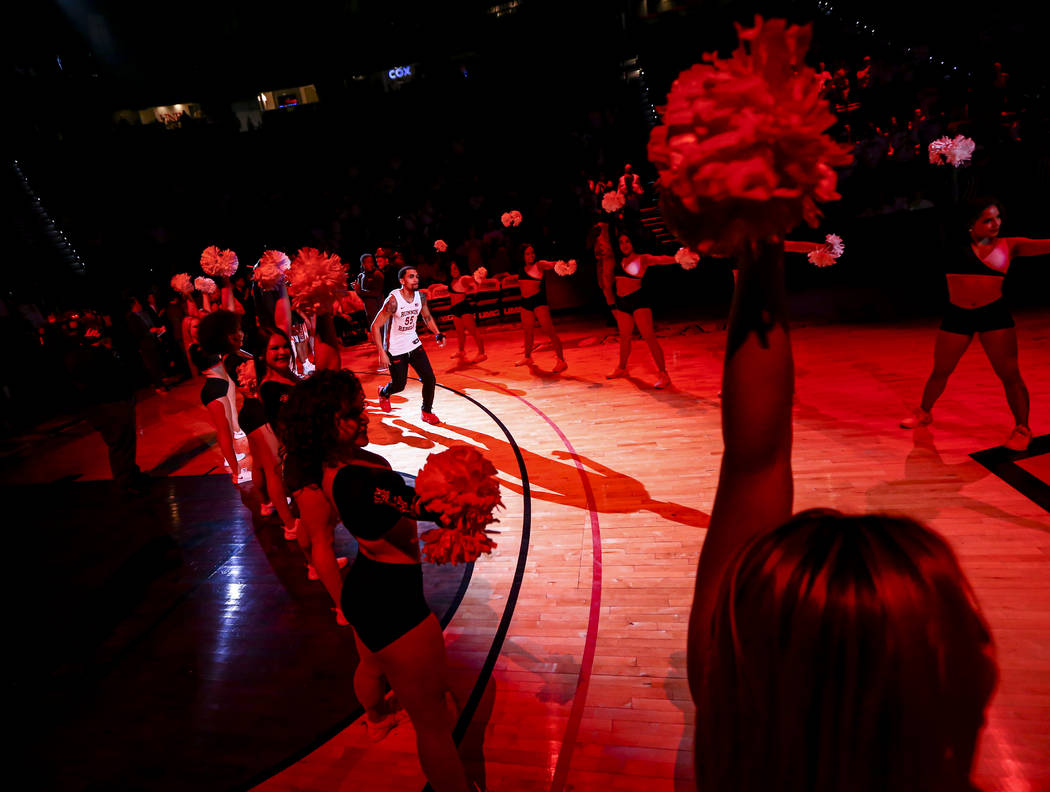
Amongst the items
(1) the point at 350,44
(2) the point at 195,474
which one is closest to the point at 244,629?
(2) the point at 195,474

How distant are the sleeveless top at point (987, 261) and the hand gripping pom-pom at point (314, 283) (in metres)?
5.04

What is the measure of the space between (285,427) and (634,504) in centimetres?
312

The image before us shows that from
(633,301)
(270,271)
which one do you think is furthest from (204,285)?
(633,301)

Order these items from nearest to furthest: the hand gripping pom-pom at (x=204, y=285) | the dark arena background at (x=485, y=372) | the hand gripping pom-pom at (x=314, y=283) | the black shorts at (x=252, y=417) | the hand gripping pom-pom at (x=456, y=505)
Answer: the hand gripping pom-pom at (x=456, y=505)
the dark arena background at (x=485, y=372)
the black shorts at (x=252, y=417)
the hand gripping pom-pom at (x=314, y=283)
the hand gripping pom-pom at (x=204, y=285)

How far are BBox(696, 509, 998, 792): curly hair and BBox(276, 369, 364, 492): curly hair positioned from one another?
1.99m

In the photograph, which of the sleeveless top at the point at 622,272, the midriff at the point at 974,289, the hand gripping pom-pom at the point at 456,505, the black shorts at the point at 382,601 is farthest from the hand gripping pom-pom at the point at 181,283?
the midriff at the point at 974,289

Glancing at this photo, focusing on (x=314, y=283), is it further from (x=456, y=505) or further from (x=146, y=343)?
(x=146, y=343)

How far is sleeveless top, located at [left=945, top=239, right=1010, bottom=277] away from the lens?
418cm

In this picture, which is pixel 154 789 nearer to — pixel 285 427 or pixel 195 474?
pixel 285 427

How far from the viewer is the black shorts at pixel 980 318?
4.23 m

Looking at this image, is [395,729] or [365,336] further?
[365,336]

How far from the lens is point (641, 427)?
6.09 metres

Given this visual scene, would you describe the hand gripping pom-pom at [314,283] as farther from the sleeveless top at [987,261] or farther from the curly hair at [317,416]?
the sleeveless top at [987,261]

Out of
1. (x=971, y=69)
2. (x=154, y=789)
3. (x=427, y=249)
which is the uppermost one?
(x=971, y=69)
